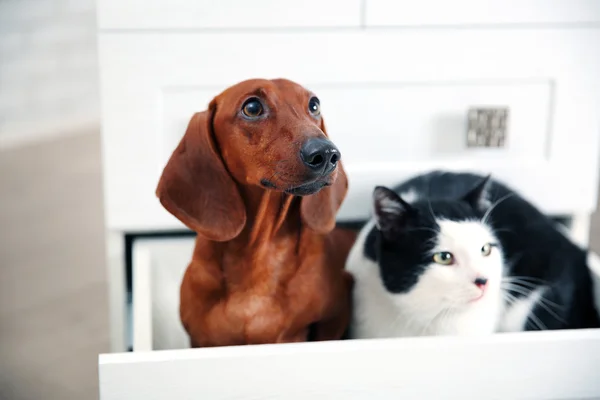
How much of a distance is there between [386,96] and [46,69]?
1408 mm

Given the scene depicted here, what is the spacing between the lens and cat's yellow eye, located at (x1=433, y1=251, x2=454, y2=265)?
2.99 feet

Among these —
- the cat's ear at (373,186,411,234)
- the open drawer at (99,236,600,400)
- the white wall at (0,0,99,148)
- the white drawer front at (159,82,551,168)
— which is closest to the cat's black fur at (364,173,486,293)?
the cat's ear at (373,186,411,234)

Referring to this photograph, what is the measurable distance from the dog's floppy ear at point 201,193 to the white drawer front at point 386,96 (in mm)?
337

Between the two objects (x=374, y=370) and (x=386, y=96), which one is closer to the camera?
(x=374, y=370)

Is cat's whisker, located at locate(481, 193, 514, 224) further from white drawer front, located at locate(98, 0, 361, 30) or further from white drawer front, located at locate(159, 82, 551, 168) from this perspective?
white drawer front, located at locate(98, 0, 361, 30)

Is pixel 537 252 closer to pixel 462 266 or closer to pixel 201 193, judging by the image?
pixel 462 266

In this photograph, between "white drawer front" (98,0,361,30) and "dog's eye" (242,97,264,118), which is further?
"white drawer front" (98,0,361,30)

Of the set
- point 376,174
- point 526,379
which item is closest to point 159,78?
point 376,174

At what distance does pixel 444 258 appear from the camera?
0.91 metres

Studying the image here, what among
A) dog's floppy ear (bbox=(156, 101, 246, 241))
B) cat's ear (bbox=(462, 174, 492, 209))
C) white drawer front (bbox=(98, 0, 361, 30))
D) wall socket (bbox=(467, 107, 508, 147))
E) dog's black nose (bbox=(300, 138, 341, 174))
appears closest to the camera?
dog's black nose (bbox=(300, 138, 341, 174))

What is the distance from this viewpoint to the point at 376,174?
4.04 ft

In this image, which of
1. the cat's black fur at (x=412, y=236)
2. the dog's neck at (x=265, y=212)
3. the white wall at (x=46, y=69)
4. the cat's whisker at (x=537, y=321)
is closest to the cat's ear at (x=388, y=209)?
the cat's black fur at (x=412, y=236)

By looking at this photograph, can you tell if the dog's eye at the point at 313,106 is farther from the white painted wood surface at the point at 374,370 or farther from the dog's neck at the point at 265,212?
the white painted wood surface at the point at 374,370

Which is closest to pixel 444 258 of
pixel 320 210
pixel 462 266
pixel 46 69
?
pixel 462 266
